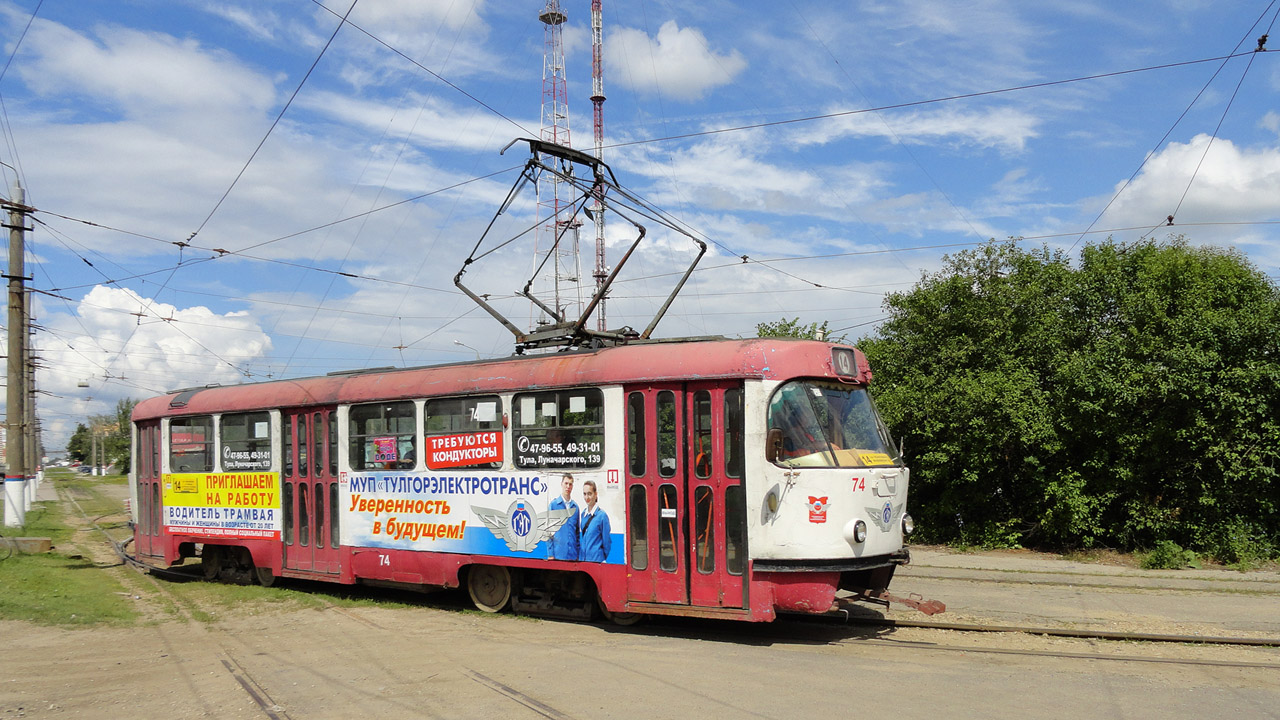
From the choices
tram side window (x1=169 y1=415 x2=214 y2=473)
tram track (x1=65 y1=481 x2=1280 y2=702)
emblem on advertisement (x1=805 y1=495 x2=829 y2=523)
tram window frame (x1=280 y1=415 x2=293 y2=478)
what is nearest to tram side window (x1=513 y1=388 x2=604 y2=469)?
tram track (x1=65 y1=481 x2=1280 y2=702)

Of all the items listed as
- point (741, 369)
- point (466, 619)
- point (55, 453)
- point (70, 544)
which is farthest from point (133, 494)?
point (55, 453)

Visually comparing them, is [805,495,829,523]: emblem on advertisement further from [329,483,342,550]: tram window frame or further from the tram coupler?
[329,483,342,550]: tram window frame

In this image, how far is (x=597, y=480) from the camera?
32.9ft

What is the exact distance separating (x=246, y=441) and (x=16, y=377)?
1246 centimetres

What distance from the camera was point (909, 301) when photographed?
65.9 ft

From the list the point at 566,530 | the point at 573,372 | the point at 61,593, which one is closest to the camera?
the point at 566,530

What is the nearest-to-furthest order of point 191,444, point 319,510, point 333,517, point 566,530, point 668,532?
1. point 668,532
2. point 566,530
3. point 333,517
4. point 319,510
5. point 191,444

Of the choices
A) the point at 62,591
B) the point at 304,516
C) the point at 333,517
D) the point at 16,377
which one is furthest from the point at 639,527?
the point at 16,377

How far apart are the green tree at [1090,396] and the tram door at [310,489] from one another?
1129cm

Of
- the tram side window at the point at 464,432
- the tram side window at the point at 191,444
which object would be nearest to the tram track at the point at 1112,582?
the tram side window at the point at 464,432

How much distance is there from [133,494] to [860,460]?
1385cm

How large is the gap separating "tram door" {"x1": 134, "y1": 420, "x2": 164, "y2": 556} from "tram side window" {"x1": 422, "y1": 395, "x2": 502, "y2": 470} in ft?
23.6

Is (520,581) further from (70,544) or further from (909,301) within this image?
(70,544)

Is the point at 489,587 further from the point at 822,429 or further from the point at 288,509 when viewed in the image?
the point at 822,429
